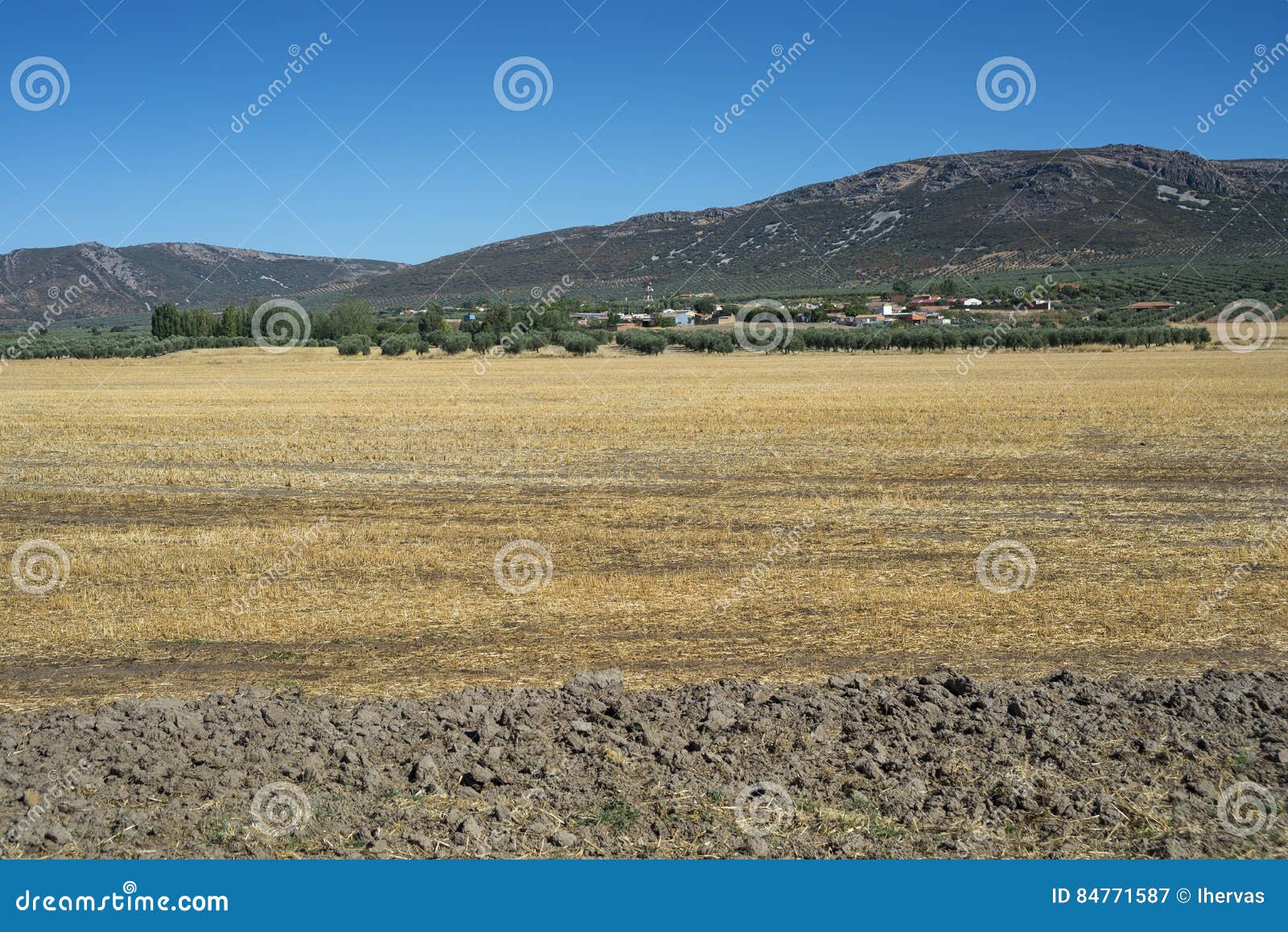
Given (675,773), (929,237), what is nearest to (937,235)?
(929,237)

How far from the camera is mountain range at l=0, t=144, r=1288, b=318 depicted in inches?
5965

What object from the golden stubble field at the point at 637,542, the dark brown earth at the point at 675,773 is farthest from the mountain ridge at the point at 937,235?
the dark brown earth at the point at 675,773

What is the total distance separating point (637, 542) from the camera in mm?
15875

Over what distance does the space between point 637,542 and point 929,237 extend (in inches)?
6068

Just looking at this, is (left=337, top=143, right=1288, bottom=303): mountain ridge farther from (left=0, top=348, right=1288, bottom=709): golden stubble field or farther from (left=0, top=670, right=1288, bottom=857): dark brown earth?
(left=0, top=670, right=1288, bottom=857): dark brown earth

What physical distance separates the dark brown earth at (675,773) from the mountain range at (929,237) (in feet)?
440

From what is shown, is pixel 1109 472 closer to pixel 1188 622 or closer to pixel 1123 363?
pixel 1188 622

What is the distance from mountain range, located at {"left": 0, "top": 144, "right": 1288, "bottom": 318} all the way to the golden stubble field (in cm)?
11194

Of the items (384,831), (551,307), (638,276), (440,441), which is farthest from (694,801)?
(638,276)

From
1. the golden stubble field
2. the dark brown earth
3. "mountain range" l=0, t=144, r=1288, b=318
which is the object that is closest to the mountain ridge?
"mountain range" l=0, t=144, r=1288, b=318

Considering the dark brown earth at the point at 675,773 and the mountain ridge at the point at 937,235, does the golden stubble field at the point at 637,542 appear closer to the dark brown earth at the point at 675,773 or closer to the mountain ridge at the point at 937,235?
the dark brown earth at the point at 675,773

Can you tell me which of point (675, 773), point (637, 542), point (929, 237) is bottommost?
point (675, 773)

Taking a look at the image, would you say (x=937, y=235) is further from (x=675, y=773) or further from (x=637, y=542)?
(x=675, y=773)

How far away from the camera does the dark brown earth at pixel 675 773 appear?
6.14 m
